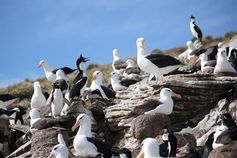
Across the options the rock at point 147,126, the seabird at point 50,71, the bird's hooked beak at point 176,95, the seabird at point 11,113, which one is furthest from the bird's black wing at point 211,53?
the rock at point 147,126

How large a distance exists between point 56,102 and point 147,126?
16.1 ft

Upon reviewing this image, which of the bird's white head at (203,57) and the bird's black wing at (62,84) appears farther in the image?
the bird's white head at (203,57)

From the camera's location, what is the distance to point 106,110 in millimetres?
17625

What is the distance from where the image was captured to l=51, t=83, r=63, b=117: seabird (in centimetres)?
1906

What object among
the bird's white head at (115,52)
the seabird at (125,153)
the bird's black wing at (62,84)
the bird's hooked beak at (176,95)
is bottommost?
the seabird at (125,153)

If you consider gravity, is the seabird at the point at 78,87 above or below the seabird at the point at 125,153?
above

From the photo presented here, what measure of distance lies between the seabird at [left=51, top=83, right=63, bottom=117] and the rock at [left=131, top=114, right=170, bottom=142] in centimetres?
422

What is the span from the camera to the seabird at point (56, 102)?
19.1 metres

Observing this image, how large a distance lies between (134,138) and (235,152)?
4.98 meters

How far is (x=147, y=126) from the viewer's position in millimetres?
15133

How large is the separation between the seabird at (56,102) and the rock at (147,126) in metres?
4.22

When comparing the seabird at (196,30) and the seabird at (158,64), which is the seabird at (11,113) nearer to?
the seabird at (158,64)

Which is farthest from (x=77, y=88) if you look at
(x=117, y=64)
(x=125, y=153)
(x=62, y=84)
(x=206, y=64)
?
(x=117, y=64)

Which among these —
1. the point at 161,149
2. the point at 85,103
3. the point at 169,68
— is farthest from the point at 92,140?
the point at 169,68
